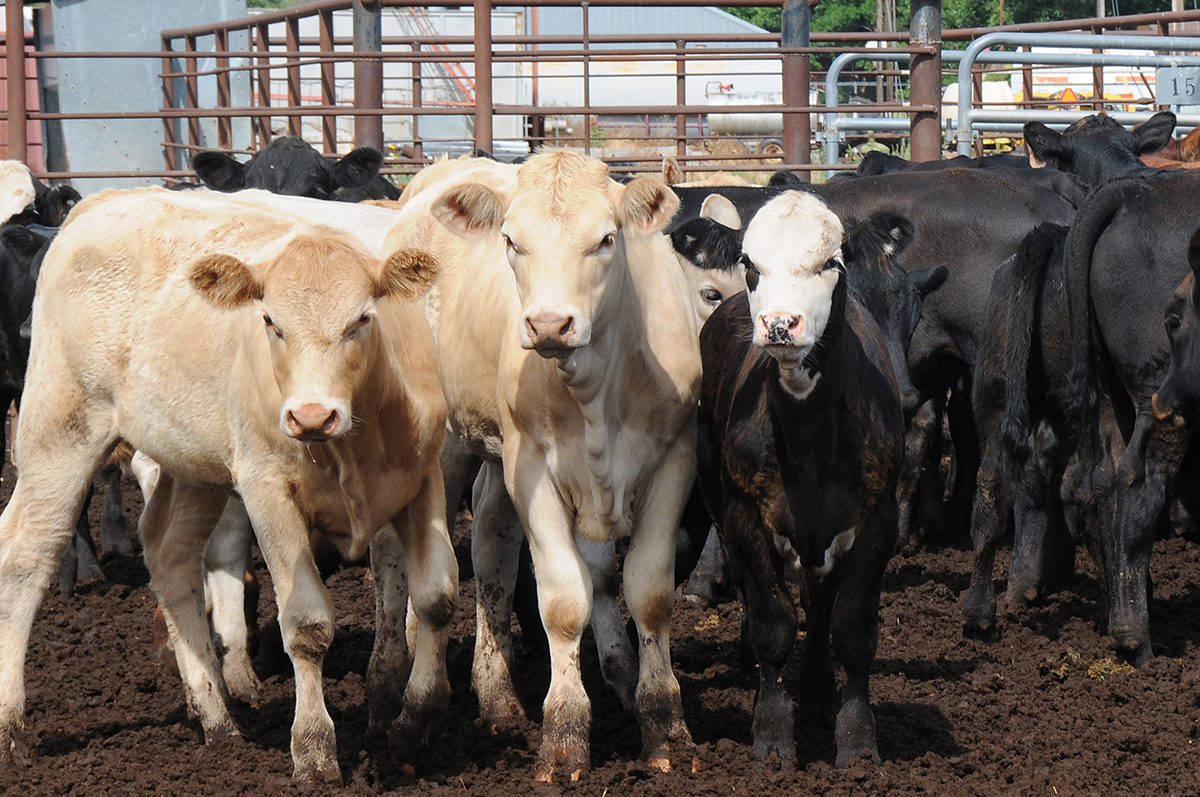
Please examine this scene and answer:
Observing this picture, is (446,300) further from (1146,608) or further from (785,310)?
(1146,608)

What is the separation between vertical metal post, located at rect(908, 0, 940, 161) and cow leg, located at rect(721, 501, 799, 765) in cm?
698

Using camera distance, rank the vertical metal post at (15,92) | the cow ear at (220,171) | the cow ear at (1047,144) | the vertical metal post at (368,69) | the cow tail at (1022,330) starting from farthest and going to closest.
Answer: the vertical metal post at (15,92)
the vertical metal post at (368,69)
the cow ear at (220,171)
the cow ear at (1047,144)
the cow tail at (1022,330)

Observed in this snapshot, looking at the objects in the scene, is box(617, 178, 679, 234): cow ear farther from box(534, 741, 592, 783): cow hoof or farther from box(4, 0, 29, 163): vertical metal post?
box(4, 0, 29, 163): vertical metal post

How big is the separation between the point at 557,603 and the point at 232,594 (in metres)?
1.88

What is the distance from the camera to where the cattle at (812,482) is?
5250 mm

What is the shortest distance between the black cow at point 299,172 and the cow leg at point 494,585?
444cm

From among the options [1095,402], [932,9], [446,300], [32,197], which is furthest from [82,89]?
[1095,402]

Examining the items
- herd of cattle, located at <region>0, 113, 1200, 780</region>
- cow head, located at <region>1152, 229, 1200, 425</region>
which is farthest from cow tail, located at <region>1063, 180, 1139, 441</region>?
cow head, located at <region>1152, 229, 1200, 425</region>

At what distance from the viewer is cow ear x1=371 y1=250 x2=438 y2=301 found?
17.4ft

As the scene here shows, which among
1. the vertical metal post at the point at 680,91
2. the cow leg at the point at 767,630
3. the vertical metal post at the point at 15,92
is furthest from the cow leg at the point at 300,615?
the vertical metal post at the point at 15,92

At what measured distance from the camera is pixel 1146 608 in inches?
261

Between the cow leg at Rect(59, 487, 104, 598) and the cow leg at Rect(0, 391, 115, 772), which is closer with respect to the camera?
the cow leg at Rect(0, 391, 115, 772)

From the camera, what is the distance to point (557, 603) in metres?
5.45

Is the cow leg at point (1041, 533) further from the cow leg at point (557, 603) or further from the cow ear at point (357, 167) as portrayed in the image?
the cow ear at point (357, 167)
